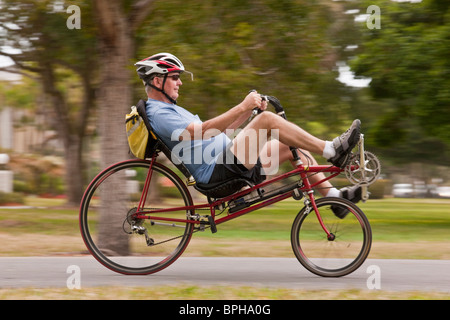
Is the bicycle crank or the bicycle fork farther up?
the bicycle fork

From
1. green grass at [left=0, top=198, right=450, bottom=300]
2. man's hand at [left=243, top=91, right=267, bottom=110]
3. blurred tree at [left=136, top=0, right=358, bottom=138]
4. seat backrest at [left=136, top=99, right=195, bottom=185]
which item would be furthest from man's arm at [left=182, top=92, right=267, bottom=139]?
blurred tree at [left=136, top=0, right=358, bottom=138]

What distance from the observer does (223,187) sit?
17.9ft

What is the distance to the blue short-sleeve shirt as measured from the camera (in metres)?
5.42

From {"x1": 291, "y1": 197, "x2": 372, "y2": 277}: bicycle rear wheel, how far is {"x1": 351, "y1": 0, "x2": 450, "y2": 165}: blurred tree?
11.3 m

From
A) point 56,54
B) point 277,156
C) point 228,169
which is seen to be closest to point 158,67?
point 228,169

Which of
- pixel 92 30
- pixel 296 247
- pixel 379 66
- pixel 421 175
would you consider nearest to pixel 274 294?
pixel 296 247

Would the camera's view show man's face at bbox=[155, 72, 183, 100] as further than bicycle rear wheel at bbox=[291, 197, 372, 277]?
Yes

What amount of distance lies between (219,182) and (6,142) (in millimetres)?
50314

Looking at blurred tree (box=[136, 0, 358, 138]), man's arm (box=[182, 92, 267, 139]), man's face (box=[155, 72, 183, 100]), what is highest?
blurred tree (box=[136, 0, 358, 138])

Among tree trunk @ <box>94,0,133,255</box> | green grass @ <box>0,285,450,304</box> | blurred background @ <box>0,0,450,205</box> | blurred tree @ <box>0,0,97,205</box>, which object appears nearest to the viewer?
green grass @ <box>0,285,450,304</box>

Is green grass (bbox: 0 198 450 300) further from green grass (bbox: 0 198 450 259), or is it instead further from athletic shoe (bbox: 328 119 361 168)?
athletic shoe (bbox: 328 119 361 168)

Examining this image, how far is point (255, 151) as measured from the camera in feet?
17.6

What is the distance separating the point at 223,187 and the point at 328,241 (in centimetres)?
103

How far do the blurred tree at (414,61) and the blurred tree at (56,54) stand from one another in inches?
312
